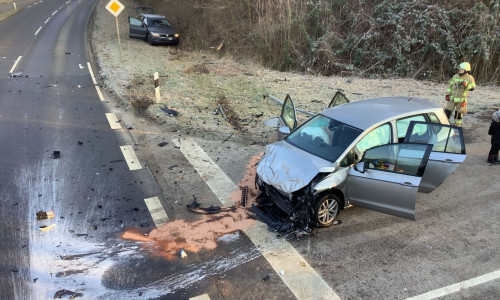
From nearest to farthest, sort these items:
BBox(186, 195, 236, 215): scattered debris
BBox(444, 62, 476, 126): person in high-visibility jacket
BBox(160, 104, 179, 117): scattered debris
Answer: BBox(186, 195, 236, 215): scattered debris
BBox(444, 62, 476, 126): person in high-visibility jacket
BBox(160, 104, 179, 117): scattered debris

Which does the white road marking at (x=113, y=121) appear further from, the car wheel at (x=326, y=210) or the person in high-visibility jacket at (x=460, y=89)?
the person in high-visibility jacket at (x=460, y=89)

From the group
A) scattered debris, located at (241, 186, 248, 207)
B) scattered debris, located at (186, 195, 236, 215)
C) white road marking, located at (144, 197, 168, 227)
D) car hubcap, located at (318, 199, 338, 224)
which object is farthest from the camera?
scattered debris, located at (241, 186, 248, 207)

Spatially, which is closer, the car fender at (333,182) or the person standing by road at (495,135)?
the car fender at (333,182)

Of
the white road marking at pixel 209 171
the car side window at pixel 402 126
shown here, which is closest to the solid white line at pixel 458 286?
the car side window at pixel 402 126

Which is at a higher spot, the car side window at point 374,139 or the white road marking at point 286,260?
the car side window at point 374,139

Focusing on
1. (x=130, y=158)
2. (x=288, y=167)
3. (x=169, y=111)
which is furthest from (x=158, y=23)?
(x=288, y=167)

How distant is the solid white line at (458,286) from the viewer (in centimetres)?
437

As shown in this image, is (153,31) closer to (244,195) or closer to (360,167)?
(244,195)

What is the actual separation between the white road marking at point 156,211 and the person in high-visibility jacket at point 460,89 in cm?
731

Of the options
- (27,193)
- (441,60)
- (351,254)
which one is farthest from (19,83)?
(441,60)

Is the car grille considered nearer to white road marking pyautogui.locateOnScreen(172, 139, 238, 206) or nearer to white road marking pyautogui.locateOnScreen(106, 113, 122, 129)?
white road marking pyautogui.locateOnScreen(172, 139, 238, 206)

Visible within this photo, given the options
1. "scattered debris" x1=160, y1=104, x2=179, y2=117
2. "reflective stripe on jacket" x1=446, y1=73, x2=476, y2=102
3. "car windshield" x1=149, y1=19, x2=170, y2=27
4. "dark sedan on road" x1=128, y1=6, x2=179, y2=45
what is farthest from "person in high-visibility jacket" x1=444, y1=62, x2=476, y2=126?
"car windshield" x1=149, y1=19, x2=170, y2=27

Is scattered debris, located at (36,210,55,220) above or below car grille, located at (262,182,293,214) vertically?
below

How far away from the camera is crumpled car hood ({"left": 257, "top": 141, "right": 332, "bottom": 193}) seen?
541 cm
